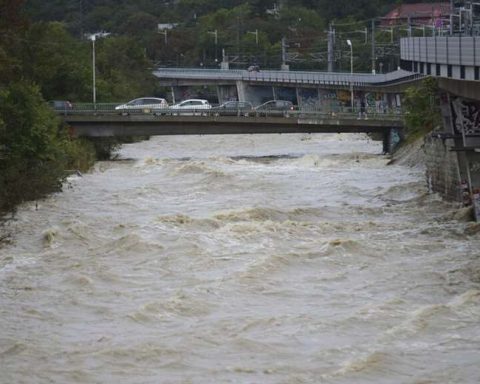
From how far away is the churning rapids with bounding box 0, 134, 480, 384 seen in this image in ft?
73.8

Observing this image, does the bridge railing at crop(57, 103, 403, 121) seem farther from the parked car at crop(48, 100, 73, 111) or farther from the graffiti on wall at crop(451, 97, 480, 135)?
the graffiti on wall at crop(451, 97, 480, 135)

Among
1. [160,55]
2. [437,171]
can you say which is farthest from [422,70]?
[160,55]

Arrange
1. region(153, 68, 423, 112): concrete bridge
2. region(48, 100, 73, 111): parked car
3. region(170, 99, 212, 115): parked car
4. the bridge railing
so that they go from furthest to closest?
1. region(153, 68, 423, 112): concrete bridge
2. region(170, 99, 212, 115): parked car
3. region(48, 100, 73, 111): parked car
4. the bridge railing

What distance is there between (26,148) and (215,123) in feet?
83.0

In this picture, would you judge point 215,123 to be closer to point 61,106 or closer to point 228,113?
point 228,113

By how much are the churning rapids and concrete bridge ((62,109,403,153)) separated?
20.4 metres

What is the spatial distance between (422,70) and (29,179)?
1460cm

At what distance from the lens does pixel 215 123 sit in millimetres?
73312

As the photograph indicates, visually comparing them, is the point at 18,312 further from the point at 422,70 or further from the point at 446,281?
the point at 422,70

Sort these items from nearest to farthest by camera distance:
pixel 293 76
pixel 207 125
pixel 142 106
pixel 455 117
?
pixel 455 117
pixel 207 125
pixel 142 106
pixel 293 76

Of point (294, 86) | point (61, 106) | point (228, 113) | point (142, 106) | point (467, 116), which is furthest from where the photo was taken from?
point (294, 86)

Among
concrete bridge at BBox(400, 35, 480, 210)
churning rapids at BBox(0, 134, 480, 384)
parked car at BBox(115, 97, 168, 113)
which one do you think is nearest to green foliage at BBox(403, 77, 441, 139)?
churning rapids at BBox(0, 134, 480, 384)

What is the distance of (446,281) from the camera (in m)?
29.5

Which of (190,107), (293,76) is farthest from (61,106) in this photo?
(293,76)
